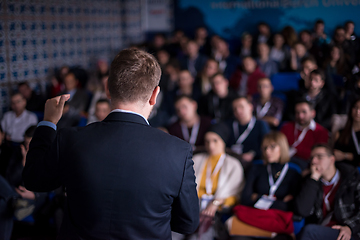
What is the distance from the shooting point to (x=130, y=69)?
101 centimetres

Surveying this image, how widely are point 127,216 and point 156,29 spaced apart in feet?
23.2

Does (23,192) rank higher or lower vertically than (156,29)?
lower

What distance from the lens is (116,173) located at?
0.96 meters

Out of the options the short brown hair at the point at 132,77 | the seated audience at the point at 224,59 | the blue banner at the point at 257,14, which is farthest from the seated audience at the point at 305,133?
the short brown hair at the point at 132,77

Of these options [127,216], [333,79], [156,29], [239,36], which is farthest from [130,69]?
[156,29]

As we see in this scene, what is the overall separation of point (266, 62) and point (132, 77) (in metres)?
4.81

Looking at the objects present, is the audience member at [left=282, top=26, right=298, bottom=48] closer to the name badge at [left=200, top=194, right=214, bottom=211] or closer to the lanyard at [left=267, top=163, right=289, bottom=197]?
the lanyard at [left=267, top=163, right=289, bottom=197]

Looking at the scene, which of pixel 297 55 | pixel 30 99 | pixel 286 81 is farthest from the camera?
pixel 297 55

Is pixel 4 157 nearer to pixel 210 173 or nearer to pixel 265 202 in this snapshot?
pixel 210 173

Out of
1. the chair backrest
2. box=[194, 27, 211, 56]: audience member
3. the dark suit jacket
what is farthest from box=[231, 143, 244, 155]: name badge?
box=[194, 27, 211, 56]: audience member

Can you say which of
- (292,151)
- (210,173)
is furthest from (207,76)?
(210,173)

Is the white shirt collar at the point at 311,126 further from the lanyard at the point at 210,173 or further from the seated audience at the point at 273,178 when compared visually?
the lanyard at the point at 210,173

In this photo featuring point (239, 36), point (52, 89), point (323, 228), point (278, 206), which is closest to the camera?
point (323, 228)

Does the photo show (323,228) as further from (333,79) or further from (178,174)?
(333,79)
